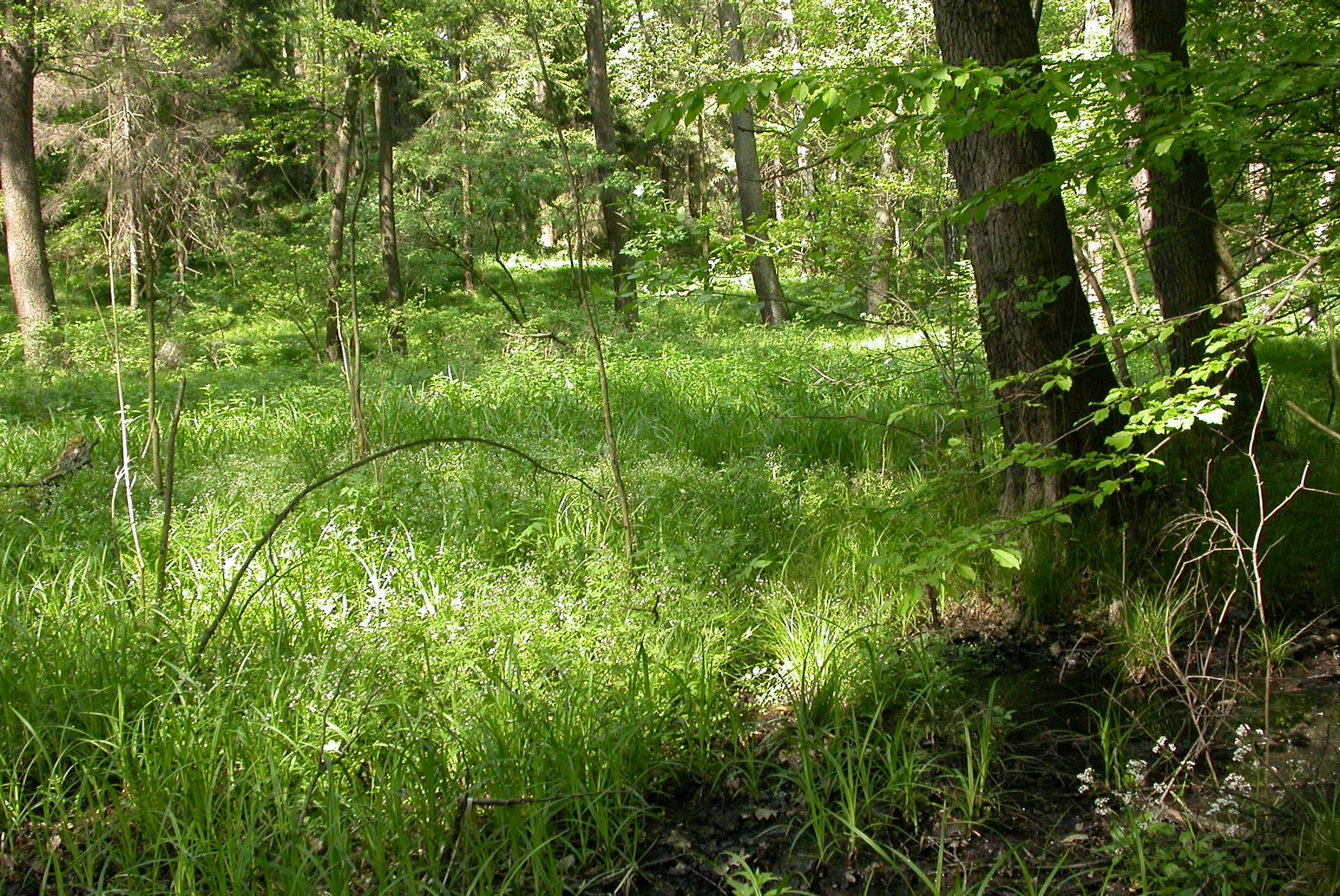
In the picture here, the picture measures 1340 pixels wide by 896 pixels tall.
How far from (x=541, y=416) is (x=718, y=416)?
4.33 feet

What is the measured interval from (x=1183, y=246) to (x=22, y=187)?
13376 mm

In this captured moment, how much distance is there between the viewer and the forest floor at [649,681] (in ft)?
8.64

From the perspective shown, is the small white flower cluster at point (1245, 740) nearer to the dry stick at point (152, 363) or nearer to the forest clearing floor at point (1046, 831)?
the forest clearing floor at point (1046, 831)

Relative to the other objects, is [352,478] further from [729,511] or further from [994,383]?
[994,383]

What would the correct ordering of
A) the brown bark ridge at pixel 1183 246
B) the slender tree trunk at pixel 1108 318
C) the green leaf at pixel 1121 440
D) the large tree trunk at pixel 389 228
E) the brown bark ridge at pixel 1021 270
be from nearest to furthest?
the green leaf at pixel 1121 440 < the slender tree trunk at pixel 1108 318 < the brown bark ridge at pixel 1021 270 < the brown bark ridge at pixel 1183 246 < the large tree trunk at pixel 389 228

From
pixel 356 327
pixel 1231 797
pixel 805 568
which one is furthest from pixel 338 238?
pixel 1231 797

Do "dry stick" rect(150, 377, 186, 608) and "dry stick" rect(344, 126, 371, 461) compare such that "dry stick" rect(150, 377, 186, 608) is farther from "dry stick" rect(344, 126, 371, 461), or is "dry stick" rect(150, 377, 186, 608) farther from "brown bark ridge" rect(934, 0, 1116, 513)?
"brown bark ridge" rect(934, 0, 1116, 513)

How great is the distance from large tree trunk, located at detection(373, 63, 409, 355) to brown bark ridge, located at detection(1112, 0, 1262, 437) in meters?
A: 6.05

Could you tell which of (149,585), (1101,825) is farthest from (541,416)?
(1101,825)

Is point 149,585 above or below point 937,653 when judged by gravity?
above

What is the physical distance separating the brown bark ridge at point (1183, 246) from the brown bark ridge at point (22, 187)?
12.1 m

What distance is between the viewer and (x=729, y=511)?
4895 millimetres

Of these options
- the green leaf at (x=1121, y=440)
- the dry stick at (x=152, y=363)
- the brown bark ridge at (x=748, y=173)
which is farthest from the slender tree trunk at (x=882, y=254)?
the brown bark ridge at (x=748, y=173)

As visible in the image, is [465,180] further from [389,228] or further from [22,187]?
[22,187]
